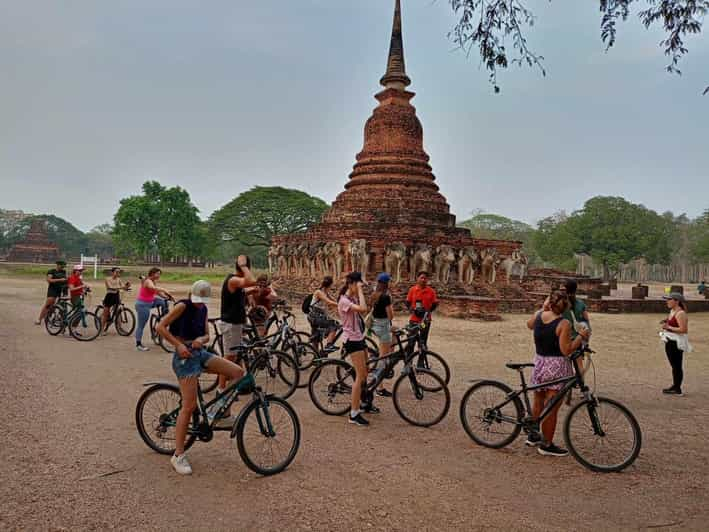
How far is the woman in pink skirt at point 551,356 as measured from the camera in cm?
385

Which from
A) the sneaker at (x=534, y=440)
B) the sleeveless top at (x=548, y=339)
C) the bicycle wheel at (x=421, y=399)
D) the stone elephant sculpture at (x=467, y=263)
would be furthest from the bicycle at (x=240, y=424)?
the stone elephant sculpture at (x=467, y=263)

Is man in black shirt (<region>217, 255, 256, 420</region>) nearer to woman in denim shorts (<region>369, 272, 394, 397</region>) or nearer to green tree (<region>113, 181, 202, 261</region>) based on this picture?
woman in denim shorts (<region>369, 272, 394, 397</region>)

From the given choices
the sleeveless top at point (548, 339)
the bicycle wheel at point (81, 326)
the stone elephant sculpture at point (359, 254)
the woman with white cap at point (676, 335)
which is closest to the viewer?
the sleeveless top at point (548, 339)

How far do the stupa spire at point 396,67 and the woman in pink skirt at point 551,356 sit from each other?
17789mm

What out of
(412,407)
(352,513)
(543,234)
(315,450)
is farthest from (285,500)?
(543,234)

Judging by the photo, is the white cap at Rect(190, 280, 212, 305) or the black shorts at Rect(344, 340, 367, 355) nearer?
the white cap at Rect(190, 280, 212, 305)

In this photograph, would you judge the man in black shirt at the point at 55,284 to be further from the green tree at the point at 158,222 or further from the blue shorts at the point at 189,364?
the green tree at the point at 158,222

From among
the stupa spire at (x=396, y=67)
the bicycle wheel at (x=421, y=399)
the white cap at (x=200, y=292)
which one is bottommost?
the bicycle wheel at (x=421, y=399)

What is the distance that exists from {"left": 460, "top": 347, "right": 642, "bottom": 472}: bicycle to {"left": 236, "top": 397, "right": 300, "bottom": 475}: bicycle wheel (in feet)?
5.27

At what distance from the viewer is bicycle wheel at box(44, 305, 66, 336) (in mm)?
9086

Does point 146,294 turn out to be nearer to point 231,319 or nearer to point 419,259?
point 231,319

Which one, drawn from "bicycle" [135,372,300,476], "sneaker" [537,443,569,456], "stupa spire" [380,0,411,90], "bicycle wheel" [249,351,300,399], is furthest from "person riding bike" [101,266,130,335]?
"stupa spire" [380,0,411,90]

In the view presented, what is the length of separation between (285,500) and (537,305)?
14842 mm

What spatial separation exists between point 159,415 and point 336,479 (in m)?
1.57
